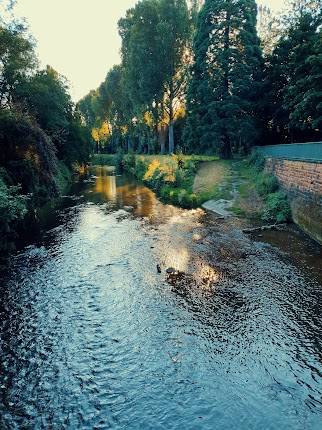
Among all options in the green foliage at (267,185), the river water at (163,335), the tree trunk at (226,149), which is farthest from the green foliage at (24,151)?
the tree trunk at (226,149)

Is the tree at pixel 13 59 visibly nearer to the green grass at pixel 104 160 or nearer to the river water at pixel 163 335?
the river water at pixel 163 335

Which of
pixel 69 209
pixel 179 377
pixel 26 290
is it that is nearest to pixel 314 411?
pixel 179 377

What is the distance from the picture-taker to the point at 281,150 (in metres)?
26.0

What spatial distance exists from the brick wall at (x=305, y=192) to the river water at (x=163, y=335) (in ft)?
3.64

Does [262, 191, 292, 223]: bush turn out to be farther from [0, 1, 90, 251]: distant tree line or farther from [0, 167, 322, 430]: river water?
[0, 1, 90, 251]: distant tree line

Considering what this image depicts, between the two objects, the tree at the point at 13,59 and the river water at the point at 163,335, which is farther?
the tree at the point at 13,59

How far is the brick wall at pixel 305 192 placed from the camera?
18078 mm

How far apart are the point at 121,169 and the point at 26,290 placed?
5635 cm

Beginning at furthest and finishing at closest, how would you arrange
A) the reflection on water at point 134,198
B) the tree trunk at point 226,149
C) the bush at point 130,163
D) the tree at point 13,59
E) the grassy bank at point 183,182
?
the bush at point 130,163 → the tree trunk at point 226,149 → the grassy bank at point 183,182 → the tree at point 13,59 → the reflection on water at point 134,198

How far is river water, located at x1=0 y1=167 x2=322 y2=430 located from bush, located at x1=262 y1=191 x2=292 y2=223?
126 inches

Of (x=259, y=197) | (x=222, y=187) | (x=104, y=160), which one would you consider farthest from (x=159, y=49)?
(x=104, y=160)


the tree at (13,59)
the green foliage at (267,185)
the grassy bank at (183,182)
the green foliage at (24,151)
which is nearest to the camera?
the green foliage at (24,151)

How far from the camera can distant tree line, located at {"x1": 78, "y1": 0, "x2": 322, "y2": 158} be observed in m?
30.8

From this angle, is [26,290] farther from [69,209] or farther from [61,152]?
[61,152]
